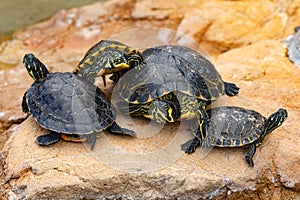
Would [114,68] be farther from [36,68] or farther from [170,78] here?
[36,68]

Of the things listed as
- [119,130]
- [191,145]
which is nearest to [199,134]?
[191,145]

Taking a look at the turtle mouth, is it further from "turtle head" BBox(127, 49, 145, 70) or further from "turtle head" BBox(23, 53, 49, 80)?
"turtle head" BBox(23, 53, 49, 80)

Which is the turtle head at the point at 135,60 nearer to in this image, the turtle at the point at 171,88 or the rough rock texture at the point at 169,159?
the turtle at the point at 171,88

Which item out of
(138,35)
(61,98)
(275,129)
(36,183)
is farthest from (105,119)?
(138,35)

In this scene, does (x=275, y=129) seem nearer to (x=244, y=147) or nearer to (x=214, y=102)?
(x=244, y=147)

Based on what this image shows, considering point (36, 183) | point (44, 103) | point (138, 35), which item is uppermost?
point (44, 103)

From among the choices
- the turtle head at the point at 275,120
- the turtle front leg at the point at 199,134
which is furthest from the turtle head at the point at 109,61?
the turtle head at the point at 275,120
